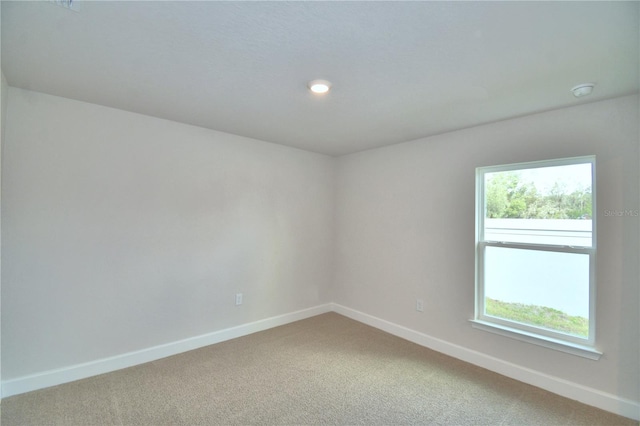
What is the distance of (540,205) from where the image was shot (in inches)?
101

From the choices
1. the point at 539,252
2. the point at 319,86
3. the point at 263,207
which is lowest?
the point at 539,252

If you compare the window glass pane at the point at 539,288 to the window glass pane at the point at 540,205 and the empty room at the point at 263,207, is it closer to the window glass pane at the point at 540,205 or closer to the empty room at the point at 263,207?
the empty room at the point at 263,207

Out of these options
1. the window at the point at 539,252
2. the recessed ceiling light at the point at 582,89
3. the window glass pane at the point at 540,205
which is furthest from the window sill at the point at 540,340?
the recessed ceiling light at the point at 582,89

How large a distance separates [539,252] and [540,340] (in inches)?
29.0

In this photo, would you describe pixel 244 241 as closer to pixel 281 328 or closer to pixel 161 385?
pixel 281 328

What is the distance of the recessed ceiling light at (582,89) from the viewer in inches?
77.6

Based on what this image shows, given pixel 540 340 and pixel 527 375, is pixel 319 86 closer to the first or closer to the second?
pixel 540 340

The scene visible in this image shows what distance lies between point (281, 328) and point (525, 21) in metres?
3.58

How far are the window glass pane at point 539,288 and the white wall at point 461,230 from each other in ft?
0.45

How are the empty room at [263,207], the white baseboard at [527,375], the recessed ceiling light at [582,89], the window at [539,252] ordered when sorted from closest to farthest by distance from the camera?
the empty room at [263,207]
the recessed ceiling light at [582,89]
the white baseboard at [527,375]
the window at [539,252]

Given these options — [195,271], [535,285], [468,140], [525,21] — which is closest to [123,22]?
[525,21]

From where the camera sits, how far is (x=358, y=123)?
2.85 meters

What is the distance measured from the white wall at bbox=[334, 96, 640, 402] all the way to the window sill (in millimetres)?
54

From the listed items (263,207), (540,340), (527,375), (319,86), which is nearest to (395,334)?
(527,375)
